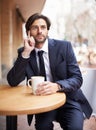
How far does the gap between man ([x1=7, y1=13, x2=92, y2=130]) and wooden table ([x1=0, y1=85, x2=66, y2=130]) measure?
15 cm

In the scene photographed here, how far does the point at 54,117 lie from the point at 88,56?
2.22 metres

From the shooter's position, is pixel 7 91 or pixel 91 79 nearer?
pixel 7 91

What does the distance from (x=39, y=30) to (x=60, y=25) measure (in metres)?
14.7

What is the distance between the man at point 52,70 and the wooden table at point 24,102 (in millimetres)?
154

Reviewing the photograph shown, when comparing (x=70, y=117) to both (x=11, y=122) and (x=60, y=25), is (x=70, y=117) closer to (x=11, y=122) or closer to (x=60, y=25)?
(x=11, y=122)

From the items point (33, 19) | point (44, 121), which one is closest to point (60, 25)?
point (33, 19)

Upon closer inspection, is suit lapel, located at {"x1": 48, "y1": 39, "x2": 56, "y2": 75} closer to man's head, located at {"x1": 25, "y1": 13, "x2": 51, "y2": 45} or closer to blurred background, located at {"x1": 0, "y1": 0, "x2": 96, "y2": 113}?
man's head, located at {"x1": 25, "y1": 13, "x2": 51, "y2": 45}

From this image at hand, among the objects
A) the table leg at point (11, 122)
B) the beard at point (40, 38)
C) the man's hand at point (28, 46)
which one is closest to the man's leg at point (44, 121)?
the table leg at point (11, 122)

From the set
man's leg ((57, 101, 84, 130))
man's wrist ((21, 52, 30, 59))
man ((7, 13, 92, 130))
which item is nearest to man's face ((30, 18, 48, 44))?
man ((7, 13, 92, 130))

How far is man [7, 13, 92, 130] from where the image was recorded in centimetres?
185

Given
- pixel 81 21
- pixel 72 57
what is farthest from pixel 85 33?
pixel 72 57

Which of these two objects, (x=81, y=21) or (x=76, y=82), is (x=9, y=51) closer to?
(x=81, y=21)

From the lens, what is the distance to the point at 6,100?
156 cm

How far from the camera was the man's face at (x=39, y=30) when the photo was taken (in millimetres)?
2002
